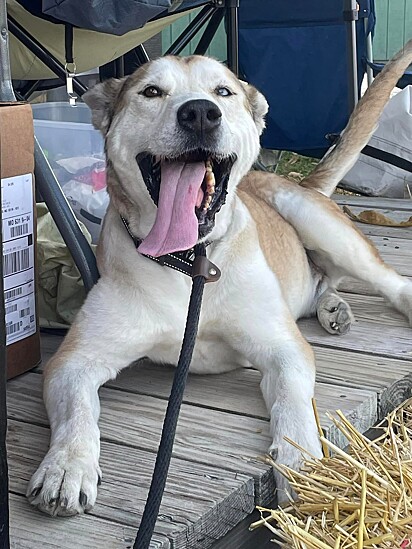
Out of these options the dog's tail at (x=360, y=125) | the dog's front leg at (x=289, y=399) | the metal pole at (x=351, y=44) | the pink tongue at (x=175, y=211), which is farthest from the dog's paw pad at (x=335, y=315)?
the metal pole at (x=351, y=44)

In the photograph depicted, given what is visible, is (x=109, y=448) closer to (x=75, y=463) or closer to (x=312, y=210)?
(x=75, y=463)

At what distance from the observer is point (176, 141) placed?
2061 millimetres

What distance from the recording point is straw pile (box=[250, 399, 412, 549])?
1510 mm

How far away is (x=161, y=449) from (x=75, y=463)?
0.33 m

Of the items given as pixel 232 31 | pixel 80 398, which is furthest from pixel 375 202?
pixel 80 398

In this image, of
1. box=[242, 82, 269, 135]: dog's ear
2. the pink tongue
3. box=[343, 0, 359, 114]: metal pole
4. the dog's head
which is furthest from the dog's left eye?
box=[343, 0, 359, 114]: metal pole

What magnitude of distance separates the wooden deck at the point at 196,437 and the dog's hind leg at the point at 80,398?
0.04m

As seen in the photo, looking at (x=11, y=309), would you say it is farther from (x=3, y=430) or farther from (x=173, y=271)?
(x=3, y=430)

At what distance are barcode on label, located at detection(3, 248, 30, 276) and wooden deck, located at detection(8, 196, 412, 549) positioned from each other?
32 cm

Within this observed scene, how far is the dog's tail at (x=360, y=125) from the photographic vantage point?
3152 millimetres

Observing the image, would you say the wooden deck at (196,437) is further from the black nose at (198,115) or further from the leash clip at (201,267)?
the black nose at (198,115)

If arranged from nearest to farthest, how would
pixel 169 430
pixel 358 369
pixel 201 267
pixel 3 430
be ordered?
pixel 3 430
pixel 169 430
pixel 201 267
pixel 358 369

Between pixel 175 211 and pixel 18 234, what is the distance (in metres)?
0.49

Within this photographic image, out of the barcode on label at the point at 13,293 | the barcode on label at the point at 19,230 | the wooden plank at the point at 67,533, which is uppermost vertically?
the barcode on label at the point at 19,230
